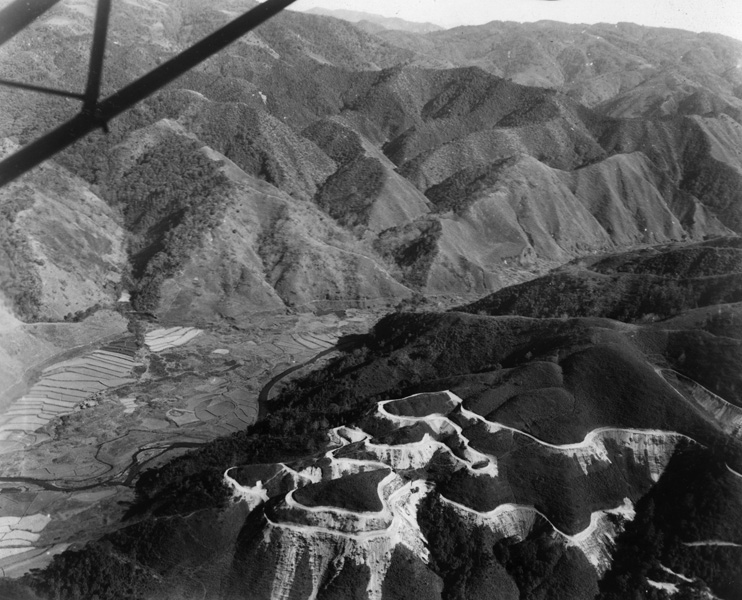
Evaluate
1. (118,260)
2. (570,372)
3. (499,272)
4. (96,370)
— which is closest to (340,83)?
(499,272)

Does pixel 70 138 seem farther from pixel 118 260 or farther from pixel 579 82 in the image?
pixel 579 82

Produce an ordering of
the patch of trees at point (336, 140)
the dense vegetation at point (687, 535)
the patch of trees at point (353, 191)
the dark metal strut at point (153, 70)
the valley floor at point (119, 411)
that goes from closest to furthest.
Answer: the dark metal strut at point (153, 70) → the dense vegetation at point (687, 535) → the valley floor at point (119, 411) → the patch of trees at point (353, 191) → the patch of trees at point (336, 140)

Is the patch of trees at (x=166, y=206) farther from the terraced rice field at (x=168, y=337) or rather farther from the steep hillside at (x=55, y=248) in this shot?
the terraced rice field at (x=168, y=337)

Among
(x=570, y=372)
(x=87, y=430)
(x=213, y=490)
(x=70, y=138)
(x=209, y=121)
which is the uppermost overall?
(x=70, y=138)

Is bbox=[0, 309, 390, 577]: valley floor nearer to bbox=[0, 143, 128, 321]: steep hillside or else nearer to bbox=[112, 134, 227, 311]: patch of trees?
bbox=[0, 143, 128, 321]: steep hillside

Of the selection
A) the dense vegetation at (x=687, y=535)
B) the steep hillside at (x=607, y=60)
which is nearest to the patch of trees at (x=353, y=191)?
the dense vegetation at (x=687, y=535)

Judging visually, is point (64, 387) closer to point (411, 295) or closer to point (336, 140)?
point (411, 295)

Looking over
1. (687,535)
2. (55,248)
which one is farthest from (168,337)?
(687,535)
